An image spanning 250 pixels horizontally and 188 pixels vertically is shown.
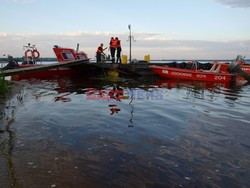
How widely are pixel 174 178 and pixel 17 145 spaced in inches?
117

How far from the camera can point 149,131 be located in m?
6.01

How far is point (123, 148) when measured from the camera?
192 inches

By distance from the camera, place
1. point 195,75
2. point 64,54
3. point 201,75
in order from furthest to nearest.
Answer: point 64,54 < point 195,75 < point 201,75

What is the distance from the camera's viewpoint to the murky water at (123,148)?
147 inches

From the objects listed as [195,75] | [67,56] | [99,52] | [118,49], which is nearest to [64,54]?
[67,56]

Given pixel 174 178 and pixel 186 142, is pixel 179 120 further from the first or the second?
pixel 174 178

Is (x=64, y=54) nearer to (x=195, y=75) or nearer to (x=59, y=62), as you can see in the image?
(x=59, y=62)

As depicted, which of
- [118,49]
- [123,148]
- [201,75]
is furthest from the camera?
[118,49]

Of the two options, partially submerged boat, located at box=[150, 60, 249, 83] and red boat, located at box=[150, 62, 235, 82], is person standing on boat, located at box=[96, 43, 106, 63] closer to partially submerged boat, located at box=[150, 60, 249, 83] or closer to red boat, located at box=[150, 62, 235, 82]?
partially submerged boat, located at box=[150, 60, 249, 83]

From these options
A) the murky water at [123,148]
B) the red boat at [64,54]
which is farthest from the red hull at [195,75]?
the murky water at [123,148]

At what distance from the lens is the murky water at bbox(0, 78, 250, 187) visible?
3.72 m

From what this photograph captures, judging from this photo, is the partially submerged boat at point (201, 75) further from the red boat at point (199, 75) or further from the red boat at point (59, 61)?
the red boat at point (59, 61)

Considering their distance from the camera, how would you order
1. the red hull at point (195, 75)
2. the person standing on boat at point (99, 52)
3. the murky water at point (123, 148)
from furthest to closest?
the person standing on boat at point (99, 52)
the red hull at point (195, 75)
the murky water at point (123, 148)

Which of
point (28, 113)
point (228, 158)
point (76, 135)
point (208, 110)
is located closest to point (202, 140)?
point (228, 158)
